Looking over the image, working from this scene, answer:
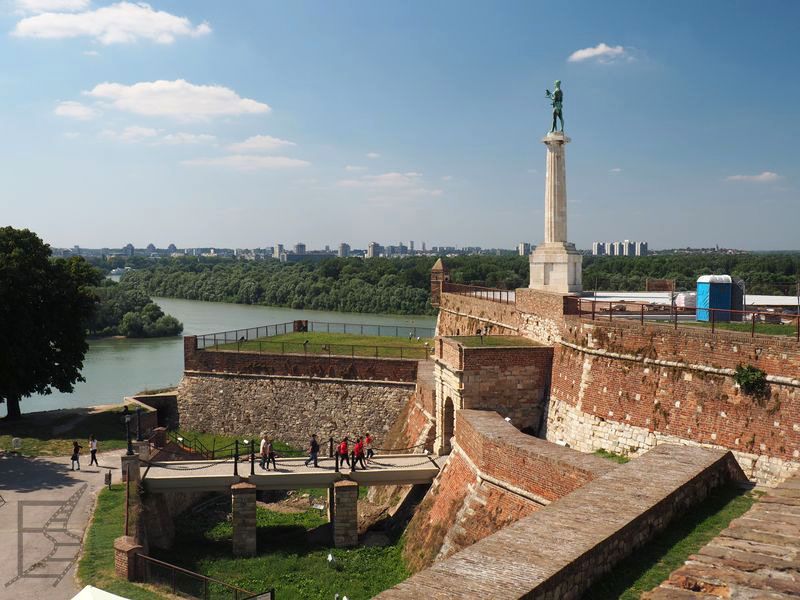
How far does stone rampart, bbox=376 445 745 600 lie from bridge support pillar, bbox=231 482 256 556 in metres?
9.33

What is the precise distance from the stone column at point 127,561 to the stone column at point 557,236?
12709 mm

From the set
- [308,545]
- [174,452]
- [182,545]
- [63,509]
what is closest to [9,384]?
[174,452]

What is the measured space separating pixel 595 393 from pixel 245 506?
27.1 ft

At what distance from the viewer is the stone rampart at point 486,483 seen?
11.4m

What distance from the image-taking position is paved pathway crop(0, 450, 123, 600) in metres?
12.3

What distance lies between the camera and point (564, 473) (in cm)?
1109

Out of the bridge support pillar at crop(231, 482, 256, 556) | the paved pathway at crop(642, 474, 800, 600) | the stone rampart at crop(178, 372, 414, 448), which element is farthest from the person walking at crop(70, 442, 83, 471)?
the paved pathway at crop(642, 474, 800, 600)

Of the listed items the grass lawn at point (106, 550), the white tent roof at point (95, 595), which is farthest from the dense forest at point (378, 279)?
the white tent roof at point (95, 595)

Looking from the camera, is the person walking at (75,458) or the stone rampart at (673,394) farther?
the person walking at (75,458)

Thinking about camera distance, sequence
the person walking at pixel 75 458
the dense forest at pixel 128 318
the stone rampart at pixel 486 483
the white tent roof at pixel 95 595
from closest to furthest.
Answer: the white tent roof at pixel 95 595, the stone rampart at pixel 486 483, the person walking at pixel 75 458, the dense forest at pixel 128 318

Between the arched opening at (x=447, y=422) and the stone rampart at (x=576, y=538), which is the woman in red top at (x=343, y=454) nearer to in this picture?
the arched opening at (x=447, y=422)

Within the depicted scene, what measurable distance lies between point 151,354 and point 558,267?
34708 millimetres

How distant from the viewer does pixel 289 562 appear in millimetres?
15000

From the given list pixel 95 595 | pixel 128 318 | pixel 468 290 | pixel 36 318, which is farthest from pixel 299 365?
pixel 128 318
